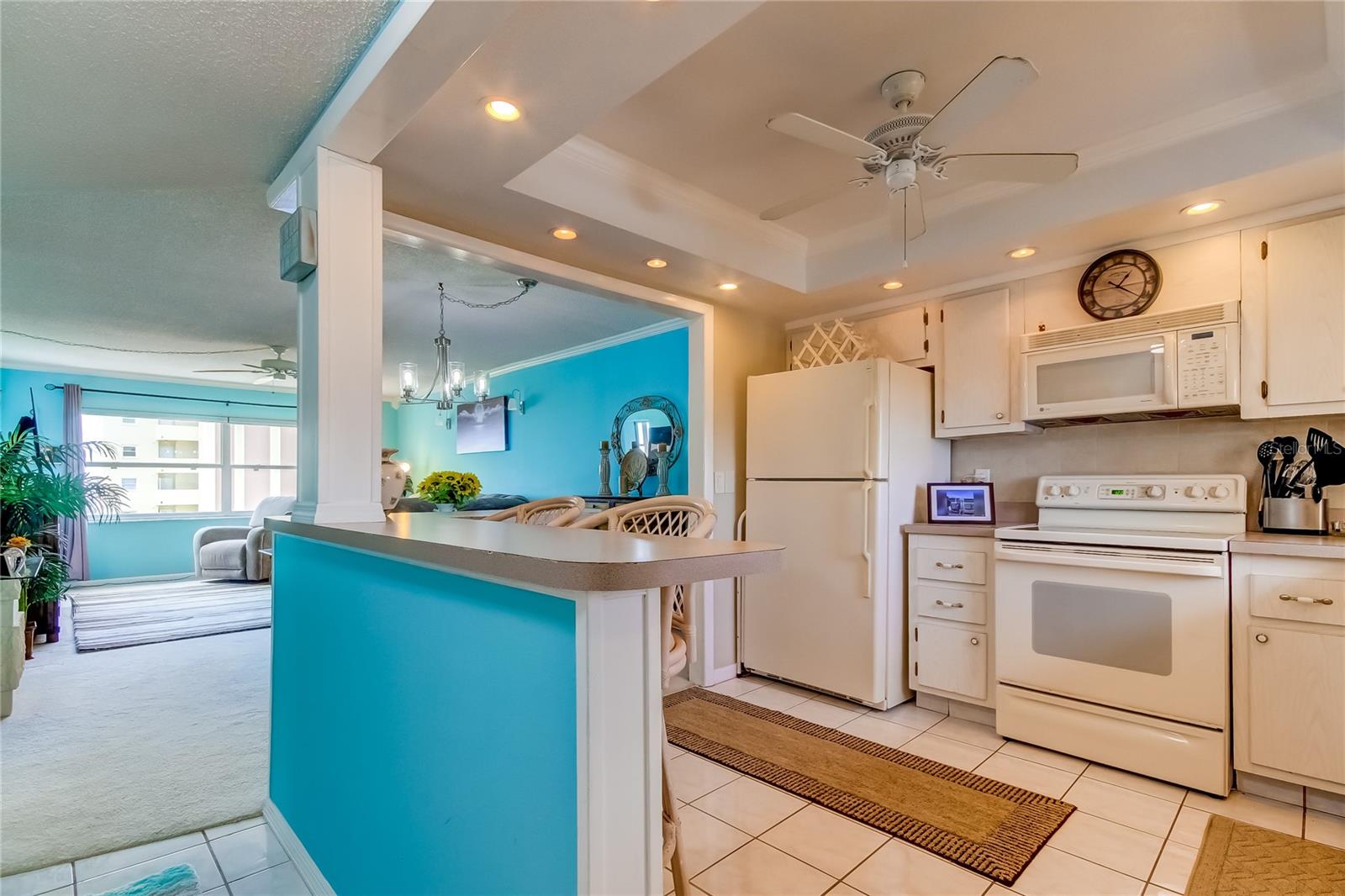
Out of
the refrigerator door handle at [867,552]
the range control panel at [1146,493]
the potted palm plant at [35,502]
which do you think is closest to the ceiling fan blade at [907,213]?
the refrigerator door handle at [867,552]

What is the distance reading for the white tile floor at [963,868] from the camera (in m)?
1.72

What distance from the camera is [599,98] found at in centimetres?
175

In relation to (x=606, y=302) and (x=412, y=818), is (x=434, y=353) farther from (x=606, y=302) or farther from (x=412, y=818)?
(x=412, y=818)

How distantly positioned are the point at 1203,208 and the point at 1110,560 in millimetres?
1322

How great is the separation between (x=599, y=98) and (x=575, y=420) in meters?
4.19

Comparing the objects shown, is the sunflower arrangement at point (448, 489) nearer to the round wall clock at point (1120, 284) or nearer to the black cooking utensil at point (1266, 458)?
the round wall clock at point (1120, 284)

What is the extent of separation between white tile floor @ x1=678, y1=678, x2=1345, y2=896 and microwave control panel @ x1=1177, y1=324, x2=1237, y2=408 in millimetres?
1393

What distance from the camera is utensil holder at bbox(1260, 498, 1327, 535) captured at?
229cm

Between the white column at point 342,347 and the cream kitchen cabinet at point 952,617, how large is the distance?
2.36 meters

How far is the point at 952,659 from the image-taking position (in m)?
2.89

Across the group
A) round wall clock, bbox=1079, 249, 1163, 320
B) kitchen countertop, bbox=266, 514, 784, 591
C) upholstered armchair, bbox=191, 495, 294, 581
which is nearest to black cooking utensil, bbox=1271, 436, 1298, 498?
round wall clock, bbox=1079, 249, 1163, 320

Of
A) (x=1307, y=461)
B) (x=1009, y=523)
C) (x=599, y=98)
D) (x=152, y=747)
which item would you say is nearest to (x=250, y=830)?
(x=152, y=747)

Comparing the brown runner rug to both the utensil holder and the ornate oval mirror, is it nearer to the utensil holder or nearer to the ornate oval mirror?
the utensil holder

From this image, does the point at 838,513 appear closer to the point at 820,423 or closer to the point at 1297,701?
the point at 820,423
